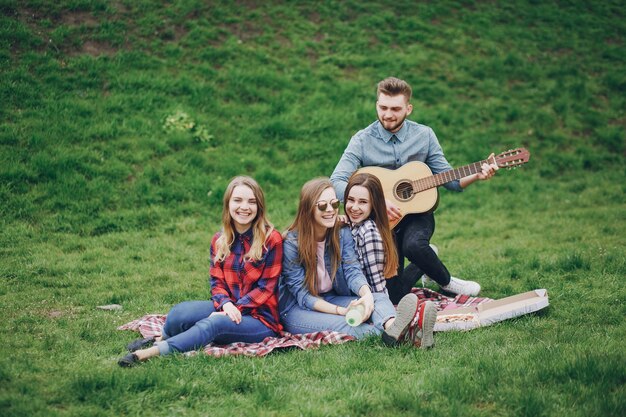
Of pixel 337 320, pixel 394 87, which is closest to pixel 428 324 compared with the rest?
pixel 337 320

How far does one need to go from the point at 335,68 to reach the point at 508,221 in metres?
5.58

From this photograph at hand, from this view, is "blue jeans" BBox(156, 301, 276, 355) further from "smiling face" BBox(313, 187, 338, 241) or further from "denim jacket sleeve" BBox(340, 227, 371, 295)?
"smiling face" BBox(313, 187, 338, 241)

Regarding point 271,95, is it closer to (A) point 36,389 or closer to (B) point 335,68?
(B) point 335,68

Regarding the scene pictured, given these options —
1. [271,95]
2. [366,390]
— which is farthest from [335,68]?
[366,390]

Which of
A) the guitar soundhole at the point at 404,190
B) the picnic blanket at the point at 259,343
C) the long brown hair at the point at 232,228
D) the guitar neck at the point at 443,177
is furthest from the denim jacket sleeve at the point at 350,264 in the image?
the guitar neck at the point at 443,177

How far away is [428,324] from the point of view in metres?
4.60

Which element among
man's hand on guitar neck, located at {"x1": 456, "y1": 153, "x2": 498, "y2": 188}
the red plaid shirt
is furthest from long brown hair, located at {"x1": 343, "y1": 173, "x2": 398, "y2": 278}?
man's hand on guitar neck, located at {"x1": 456, "y1": 153, "x2": 498, "y2": 188}

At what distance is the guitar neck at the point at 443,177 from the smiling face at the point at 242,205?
2020 millimetres

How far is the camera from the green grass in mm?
3939

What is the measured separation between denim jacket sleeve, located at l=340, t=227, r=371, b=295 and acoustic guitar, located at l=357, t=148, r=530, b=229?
798 mm

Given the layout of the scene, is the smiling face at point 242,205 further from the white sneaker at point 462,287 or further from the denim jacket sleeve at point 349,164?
the white sneaker at point 462,287

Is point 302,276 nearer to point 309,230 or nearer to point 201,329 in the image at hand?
point 309,230

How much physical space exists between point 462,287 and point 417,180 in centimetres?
130

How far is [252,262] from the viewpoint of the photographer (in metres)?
5.12
